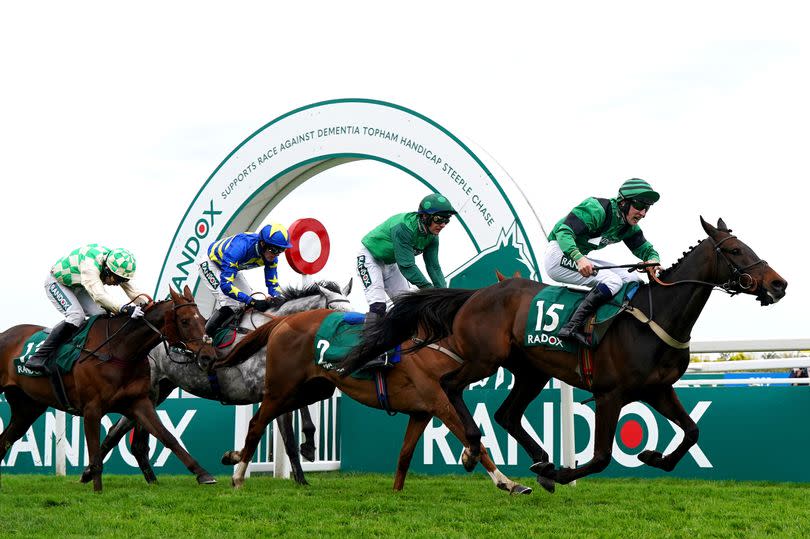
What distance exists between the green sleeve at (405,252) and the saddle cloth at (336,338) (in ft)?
1.44

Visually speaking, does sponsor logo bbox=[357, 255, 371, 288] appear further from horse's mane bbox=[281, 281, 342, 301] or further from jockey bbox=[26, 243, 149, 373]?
jockey bbox=[26, 243, 149, 373]

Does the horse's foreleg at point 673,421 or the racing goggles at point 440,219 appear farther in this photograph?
the racing goggles at point 440,219

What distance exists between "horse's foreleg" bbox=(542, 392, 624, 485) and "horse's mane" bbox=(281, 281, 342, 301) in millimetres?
2745

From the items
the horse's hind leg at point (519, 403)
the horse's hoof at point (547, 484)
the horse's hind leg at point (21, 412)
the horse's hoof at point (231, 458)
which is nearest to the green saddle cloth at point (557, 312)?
the horse's hind leg at point (519, 403)

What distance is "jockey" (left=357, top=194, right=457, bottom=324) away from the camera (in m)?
7.10

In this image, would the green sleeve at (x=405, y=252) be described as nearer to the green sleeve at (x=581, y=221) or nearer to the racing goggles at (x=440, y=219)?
the racing goggles at (x=440, y=219)

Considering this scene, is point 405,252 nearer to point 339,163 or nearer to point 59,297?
point 59,297

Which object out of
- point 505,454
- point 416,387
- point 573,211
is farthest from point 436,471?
point 573,211

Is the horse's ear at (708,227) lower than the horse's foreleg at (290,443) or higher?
higher

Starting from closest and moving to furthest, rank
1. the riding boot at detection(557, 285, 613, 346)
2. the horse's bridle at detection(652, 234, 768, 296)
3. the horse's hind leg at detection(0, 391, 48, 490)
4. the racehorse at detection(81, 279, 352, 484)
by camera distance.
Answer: the horse's bridle at detection(652, 234, 768, 296)
the riding boot at detection(557, 285, 613, 346)
the racehorse at detection(81, 279, 352, 484)
the horse's hind leg at detection(0, 391, 48, 490)

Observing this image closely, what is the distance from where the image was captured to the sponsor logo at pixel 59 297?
8.02 m

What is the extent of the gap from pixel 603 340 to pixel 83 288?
163 inches

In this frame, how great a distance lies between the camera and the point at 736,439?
8.00 meters

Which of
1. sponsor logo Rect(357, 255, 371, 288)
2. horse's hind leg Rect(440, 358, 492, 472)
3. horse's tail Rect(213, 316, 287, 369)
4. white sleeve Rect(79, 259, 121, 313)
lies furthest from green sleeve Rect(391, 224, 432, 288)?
white sleeve Rect(79, 259, 121, 313)
